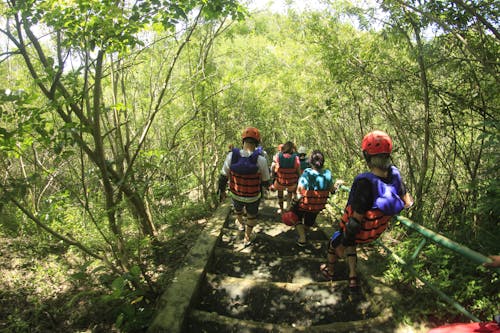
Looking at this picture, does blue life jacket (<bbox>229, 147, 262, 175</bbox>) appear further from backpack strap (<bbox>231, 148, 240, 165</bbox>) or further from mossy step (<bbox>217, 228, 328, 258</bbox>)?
mossy step (<bbox>217, 228, 328, 258</bbox>)

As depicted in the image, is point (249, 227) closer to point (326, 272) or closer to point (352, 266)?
point (326, 272)

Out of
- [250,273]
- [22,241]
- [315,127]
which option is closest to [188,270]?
[250,273]

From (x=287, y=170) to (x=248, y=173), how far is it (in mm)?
1699

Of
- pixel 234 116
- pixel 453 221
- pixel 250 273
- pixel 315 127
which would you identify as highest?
pixel 234 116

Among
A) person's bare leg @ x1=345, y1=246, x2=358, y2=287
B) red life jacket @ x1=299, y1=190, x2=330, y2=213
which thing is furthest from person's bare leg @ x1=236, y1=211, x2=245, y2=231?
person's bare leg @ x1=345, y1=246, x2=358, y2=287

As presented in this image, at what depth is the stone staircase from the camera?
2.84 metres

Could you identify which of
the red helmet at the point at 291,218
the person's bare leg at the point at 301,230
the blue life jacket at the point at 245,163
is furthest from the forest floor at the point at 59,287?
the person's bare leg at the point at 301,230

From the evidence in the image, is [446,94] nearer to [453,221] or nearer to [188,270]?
[453,221]

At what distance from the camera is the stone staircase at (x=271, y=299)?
2.84 meters

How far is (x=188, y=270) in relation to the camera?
3.68m

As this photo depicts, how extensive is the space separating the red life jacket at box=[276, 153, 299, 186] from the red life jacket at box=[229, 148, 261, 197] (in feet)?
4.77

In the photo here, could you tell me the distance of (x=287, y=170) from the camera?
6047mm

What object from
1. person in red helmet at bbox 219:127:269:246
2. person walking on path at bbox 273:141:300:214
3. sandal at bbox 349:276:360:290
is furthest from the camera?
person walking on path at bbox 273:141:300:214

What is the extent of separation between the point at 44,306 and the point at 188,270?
5.79 ft
